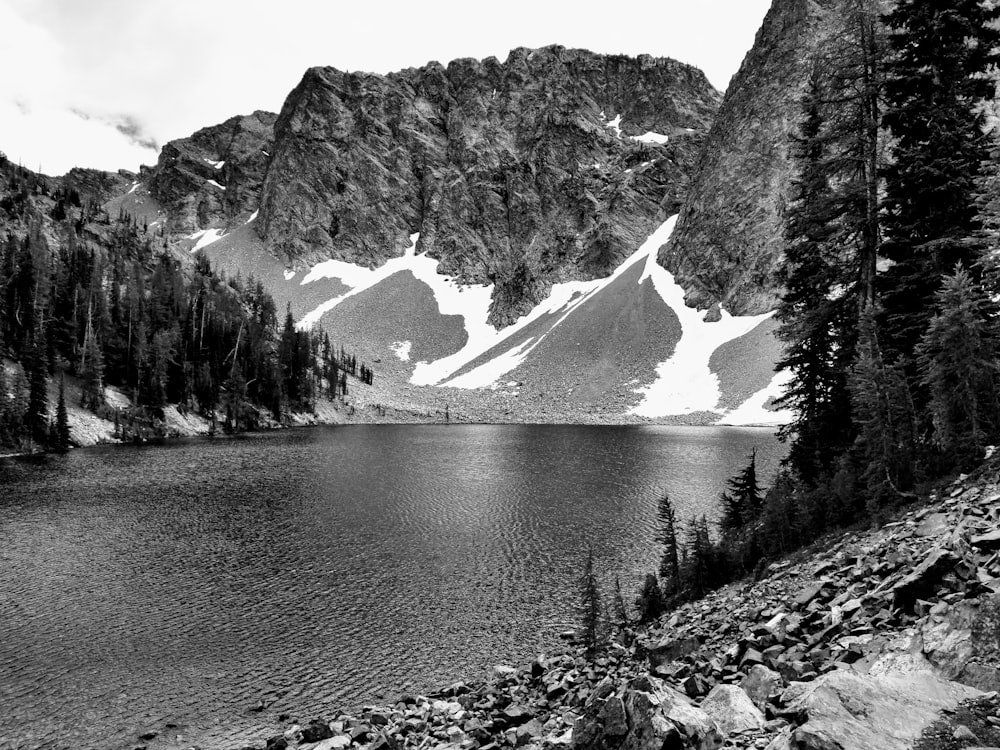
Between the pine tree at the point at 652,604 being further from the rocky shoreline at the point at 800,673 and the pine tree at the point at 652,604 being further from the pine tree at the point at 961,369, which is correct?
the pine tree at the point at 961,369

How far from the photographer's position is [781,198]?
132625 millimetres

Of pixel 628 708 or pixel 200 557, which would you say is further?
pixel 200 557

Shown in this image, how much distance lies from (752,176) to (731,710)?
162 metres

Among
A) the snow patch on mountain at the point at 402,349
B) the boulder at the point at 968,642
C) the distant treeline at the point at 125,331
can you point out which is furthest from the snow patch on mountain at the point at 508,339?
the boulder at the point at 968,642

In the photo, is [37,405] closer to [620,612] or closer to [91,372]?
[91,372]

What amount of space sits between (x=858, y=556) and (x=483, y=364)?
150559mm

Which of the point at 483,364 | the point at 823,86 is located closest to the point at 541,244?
the point at 483,364

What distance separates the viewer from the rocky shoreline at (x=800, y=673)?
17.0ft

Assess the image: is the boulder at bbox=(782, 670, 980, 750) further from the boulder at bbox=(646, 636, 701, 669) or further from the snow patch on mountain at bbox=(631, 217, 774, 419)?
the snow patch on mountain at bbox=(631, 217, 774, 419)

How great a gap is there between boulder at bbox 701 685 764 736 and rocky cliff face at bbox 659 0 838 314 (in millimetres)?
141768

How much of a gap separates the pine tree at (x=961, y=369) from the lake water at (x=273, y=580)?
1383 cm

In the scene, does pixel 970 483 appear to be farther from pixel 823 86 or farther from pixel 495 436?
pixel 495 436

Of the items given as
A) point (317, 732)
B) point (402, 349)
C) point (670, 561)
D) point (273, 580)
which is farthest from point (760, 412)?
point (402, 349)

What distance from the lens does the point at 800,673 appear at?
24.2ft
